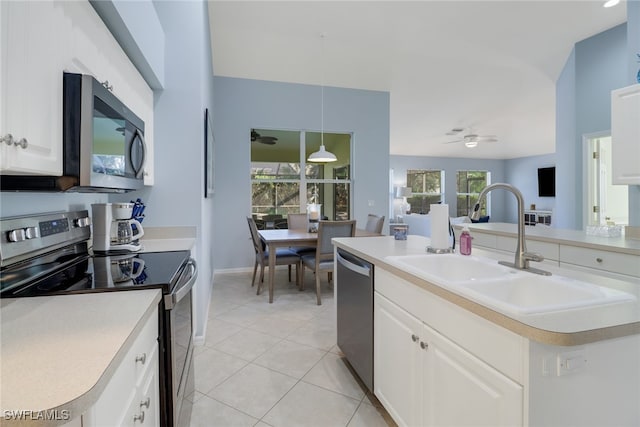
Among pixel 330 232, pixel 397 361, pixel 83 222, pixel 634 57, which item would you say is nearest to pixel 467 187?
pixel 634 57

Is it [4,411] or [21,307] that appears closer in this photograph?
[4,411]

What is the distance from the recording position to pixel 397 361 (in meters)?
1.45

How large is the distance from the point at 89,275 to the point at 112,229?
0.65 m

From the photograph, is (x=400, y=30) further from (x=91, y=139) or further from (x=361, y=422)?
(x=361, y=422)

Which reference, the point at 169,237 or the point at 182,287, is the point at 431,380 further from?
the point at 169,237

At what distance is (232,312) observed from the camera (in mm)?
3215

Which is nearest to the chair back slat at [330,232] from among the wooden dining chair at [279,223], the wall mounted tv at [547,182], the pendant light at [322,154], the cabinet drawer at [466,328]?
the pendant light at [322,154]

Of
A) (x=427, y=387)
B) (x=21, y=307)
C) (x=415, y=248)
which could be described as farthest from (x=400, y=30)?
(x=21, y=307)

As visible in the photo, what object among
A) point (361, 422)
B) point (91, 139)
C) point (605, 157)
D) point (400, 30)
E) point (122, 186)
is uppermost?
point (400, 30)

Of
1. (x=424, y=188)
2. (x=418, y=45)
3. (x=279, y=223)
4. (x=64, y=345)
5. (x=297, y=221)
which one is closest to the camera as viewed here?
(x=64, y=345)

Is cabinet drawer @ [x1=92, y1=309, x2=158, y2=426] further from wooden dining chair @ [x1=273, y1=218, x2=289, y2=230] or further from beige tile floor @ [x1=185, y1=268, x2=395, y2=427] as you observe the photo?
wooden dining chair @ [x1=273, y1=218, x2=289, y2=230]

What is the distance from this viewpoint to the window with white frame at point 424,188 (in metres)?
11.3

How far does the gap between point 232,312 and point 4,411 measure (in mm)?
2835

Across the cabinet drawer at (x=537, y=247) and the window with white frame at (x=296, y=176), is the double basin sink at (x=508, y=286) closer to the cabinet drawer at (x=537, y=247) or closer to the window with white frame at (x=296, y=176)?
the cabinet drawer at (x=537, y=247)
